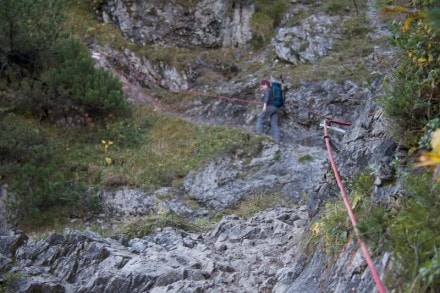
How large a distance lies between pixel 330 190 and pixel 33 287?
3.74 meters

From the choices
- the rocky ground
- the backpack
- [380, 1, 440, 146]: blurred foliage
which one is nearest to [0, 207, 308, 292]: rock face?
the rocky ground

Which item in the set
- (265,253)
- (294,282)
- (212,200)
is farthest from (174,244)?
(212,200)

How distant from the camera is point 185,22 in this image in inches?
738

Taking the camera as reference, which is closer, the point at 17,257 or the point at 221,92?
the point at 17,257

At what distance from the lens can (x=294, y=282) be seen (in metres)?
5.43

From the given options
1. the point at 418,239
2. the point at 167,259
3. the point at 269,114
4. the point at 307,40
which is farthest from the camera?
the point at 307,40

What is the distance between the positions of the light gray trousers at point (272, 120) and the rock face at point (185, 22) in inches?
213

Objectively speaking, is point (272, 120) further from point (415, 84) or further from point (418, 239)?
point (418, 239)

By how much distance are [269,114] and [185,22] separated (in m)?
6.57

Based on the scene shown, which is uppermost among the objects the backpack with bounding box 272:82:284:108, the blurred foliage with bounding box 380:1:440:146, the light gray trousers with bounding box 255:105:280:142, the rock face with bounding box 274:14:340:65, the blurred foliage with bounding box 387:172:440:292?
the blurred foliage with bounding box 380:1:440:146

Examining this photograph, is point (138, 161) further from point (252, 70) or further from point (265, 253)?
point (265, 253)

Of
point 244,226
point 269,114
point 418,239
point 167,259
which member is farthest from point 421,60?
point 269,114

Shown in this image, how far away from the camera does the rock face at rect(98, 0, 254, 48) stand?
60.6ft

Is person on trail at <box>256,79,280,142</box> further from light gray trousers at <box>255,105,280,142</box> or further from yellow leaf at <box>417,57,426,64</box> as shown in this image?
yellow leaf at <box>417,57,426,64</box>
